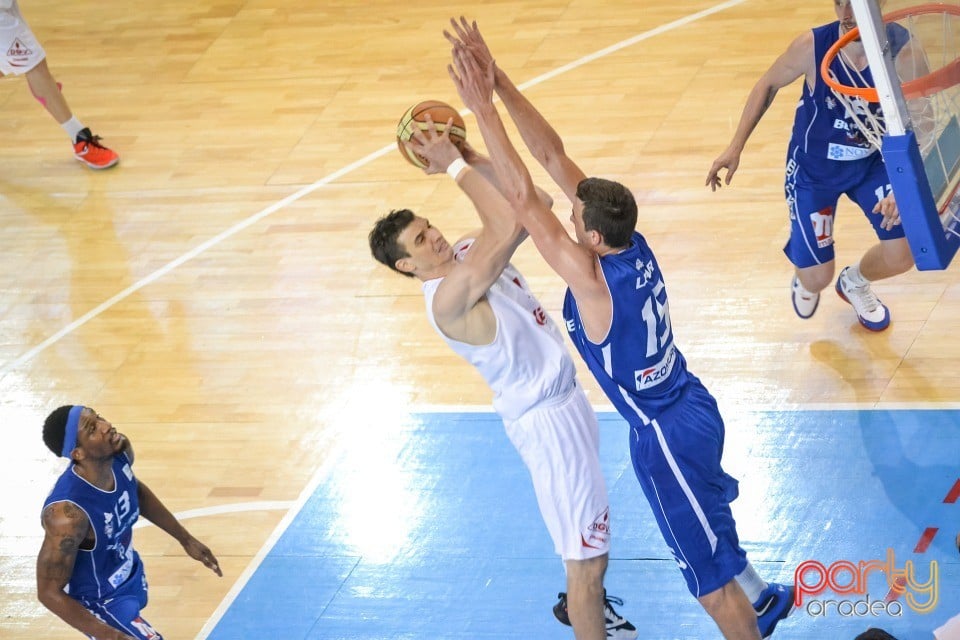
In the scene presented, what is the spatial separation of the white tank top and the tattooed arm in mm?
1780

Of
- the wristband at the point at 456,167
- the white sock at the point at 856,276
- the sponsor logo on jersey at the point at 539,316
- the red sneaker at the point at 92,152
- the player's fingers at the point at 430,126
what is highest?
the player's fingers at the point at 430,126

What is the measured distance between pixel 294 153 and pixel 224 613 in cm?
516

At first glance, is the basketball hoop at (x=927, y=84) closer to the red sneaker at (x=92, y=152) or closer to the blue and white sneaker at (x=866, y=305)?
the blue and white sneaker at (x=866, y=305)

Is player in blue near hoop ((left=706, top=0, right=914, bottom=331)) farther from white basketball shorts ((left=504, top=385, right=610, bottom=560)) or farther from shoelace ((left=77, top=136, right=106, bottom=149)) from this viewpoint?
shoelace ((left=77, top=136, right=106, bottom=149))

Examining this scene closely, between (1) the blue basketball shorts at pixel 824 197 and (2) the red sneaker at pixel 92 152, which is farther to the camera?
(2) the red sneaker at pixel 92 152

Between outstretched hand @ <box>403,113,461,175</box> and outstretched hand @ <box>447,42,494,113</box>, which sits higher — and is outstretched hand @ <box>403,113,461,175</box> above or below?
below

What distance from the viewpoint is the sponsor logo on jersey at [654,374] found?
17.0ft

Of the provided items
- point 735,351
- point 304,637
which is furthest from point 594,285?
point 735,351

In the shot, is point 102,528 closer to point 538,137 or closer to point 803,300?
point 538,137

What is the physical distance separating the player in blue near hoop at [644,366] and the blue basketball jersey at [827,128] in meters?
2.10

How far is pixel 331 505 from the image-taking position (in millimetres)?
7129

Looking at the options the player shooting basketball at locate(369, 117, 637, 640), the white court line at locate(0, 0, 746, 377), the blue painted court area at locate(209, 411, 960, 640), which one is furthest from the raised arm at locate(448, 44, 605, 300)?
the white court line at locate(0, 0, 746, 377)

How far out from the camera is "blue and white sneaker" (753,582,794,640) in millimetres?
5371

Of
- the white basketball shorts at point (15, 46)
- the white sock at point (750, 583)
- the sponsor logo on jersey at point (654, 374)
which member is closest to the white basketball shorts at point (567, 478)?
the sponsor logo on jersey at point (654, 374)
